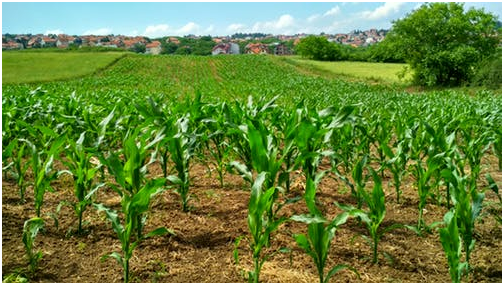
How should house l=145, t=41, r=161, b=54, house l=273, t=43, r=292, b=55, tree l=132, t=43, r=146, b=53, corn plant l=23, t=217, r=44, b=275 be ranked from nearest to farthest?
corn plant l=23, t=217, r=44, b=275 < house l=273, t=43, r=292, b=55 < tree l=132, t=43, r=146, b=53 < house l=145, t=41, r=161, b=54

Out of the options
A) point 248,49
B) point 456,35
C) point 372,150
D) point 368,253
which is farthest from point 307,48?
point 368,253

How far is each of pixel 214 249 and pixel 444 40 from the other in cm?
3014

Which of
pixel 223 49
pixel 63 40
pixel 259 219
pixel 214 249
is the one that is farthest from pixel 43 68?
pixel 63 40

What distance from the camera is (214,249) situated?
321cm

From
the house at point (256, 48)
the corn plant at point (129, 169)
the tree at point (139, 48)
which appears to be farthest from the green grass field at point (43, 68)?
the tree at point (139, 48)

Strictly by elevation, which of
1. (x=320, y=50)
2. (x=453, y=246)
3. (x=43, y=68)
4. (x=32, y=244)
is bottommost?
(x=32, y=244)

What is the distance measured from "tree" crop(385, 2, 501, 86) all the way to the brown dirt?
85.8 feet

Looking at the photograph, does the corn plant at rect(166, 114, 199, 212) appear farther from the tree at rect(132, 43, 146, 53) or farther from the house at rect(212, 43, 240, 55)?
the tree at rect(132, 43, 146, 53)

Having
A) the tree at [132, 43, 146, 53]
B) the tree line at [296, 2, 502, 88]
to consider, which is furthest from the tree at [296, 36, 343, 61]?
the tree at [132, 43, 146, 53]

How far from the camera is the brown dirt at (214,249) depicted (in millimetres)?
2840

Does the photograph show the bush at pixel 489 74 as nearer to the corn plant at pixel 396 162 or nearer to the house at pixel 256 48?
the corn plant at pixel 396 162

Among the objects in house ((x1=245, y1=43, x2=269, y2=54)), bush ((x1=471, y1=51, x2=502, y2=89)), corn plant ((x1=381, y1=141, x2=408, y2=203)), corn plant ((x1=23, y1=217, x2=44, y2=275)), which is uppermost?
house ((x1=245, y1=43, x2=269, y2=54))

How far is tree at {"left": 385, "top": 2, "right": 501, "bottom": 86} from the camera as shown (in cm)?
2725

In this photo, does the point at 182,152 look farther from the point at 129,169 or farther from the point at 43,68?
the point at 43,68
